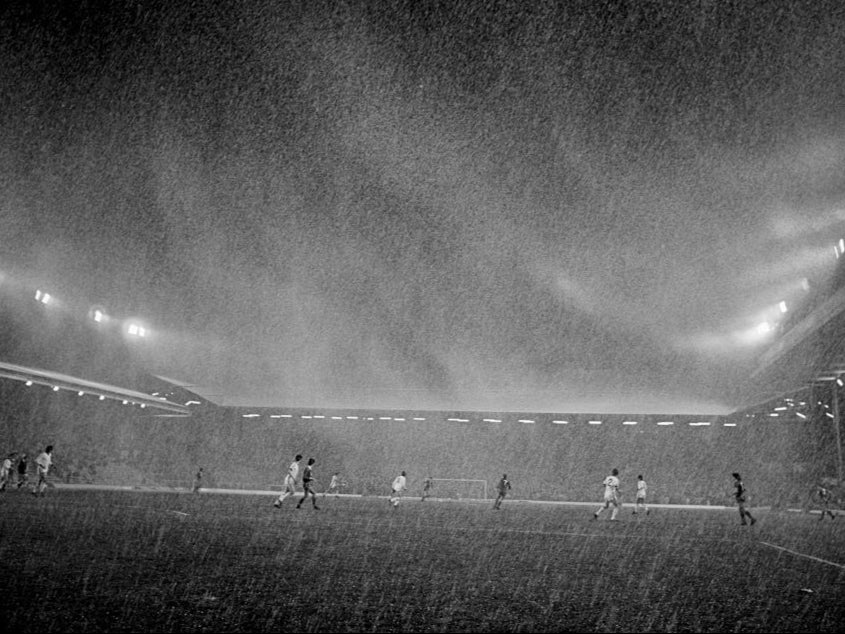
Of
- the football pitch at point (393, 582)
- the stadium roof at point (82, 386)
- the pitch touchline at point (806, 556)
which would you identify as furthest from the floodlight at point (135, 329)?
the pitch touchline at point (806, 556)

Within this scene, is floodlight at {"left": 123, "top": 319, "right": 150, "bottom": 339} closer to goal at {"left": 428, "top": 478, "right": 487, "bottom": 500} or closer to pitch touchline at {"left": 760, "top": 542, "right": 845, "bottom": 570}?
goal at {"left": 428, "top": 478, "right": 487, "bottom": 500}

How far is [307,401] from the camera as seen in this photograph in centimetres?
3866

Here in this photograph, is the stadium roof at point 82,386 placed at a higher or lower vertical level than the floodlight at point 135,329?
lower

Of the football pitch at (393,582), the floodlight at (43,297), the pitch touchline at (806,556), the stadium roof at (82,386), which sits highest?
the floodlight at (43,297)

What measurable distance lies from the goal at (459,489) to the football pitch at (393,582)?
26.7 m

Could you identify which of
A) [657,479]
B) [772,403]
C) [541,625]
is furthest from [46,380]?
[772,403]

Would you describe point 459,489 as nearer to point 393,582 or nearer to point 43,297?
point 43,297

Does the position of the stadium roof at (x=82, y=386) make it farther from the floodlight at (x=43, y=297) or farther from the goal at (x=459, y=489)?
the goal at (x=459, y=489)

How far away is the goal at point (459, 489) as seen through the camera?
3769cm

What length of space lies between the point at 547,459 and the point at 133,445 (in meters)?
27.2

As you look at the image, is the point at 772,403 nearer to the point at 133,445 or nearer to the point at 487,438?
the point at 487,438

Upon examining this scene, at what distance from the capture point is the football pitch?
4.50 m

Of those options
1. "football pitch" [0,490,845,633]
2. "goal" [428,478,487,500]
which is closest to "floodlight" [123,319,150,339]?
"goal" [428,478,487,500]

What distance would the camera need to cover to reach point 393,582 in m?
6.23
